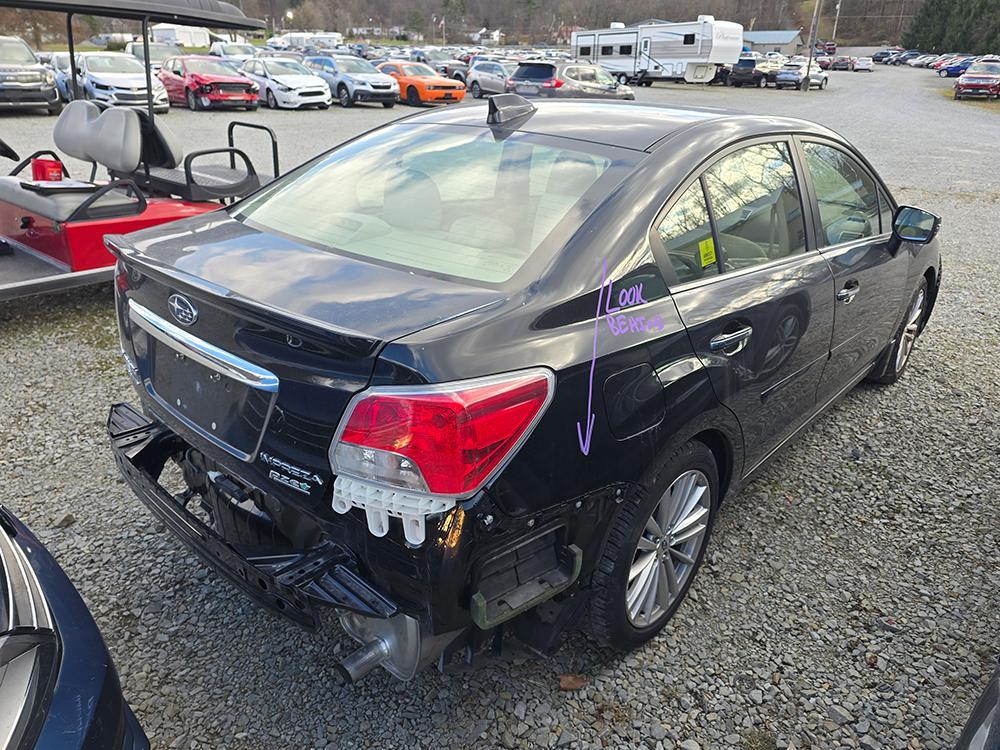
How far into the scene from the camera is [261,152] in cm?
1298

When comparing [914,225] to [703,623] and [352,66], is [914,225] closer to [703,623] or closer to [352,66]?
[703,623]

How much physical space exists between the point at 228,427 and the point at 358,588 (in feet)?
1.91

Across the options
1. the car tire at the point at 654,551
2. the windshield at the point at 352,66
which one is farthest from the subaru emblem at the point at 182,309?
the windshield at the point at 352,66

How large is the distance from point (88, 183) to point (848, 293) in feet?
17.0

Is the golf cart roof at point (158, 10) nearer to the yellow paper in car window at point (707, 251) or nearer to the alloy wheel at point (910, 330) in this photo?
the yellow paper in car window at point (707, 251)

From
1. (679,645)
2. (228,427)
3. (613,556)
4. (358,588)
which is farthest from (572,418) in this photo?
(679,645)

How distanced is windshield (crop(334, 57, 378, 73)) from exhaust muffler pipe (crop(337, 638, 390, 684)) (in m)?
24.5

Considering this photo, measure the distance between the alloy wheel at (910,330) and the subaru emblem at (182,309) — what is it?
4.04 metres

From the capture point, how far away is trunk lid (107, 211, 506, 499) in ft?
6.05

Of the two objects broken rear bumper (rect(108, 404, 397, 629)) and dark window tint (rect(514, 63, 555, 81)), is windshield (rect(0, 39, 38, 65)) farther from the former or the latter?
broken rear bumper (rect(108, 404, 397, 629))

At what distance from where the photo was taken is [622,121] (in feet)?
9.12

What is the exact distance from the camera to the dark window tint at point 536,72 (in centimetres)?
2480

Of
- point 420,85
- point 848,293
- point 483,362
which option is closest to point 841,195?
point 848,293

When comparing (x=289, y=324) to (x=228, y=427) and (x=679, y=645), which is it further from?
(x=679, y=645)
